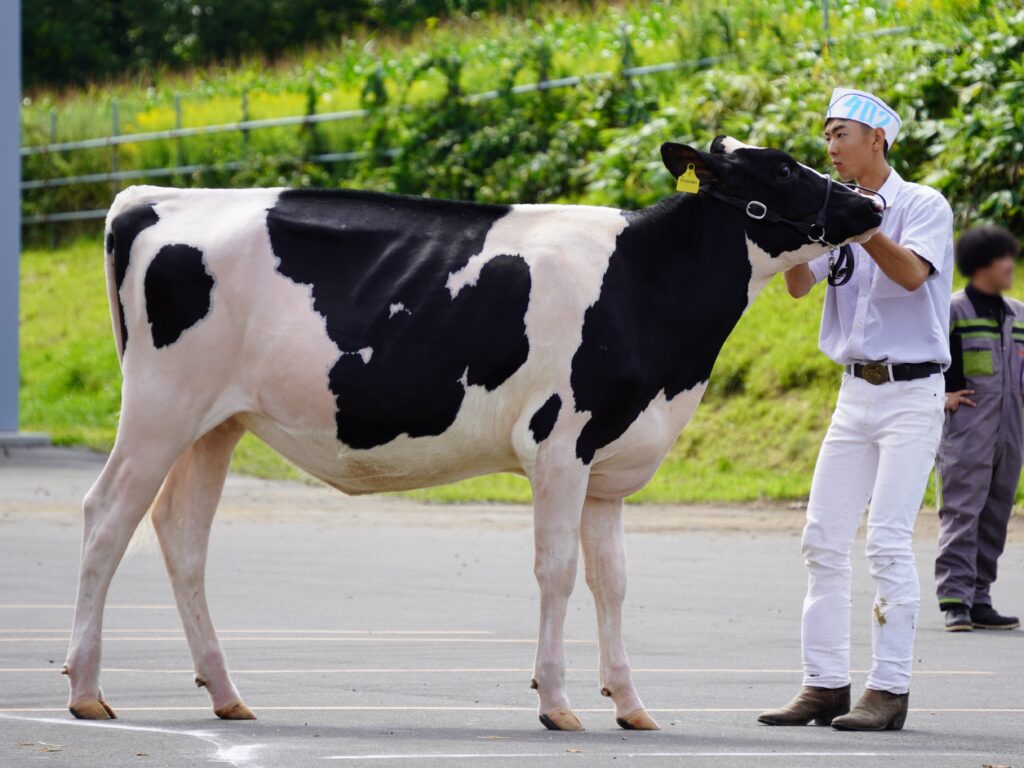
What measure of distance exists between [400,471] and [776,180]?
2176 mm

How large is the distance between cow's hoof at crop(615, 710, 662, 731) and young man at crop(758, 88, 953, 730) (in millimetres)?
638

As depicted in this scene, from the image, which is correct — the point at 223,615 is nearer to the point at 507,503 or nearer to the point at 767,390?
the point at 507,503

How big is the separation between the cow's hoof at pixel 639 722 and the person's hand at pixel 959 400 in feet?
18.7

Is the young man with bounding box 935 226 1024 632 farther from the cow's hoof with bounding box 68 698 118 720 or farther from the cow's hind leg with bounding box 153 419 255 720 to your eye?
the cow's hoof with bounding box 68 698 118 720

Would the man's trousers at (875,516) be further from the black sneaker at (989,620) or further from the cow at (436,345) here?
the black sneaker at (989,620)

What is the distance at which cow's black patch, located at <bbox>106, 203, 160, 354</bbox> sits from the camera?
8.70m

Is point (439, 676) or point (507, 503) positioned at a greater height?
point (439, 676)

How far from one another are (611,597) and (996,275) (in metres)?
5.54

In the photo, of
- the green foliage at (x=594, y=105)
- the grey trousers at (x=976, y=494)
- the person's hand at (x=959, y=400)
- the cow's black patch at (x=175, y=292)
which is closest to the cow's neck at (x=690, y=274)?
the cow's black patch at (x=175, y=292)

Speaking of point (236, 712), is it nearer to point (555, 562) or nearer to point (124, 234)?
point (555, 562)

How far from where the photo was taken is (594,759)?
7.34 m

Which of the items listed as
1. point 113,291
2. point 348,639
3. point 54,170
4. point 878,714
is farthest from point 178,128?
point 878,714

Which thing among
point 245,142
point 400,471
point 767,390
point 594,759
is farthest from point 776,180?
point 245,142

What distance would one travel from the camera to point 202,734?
7.89 m
